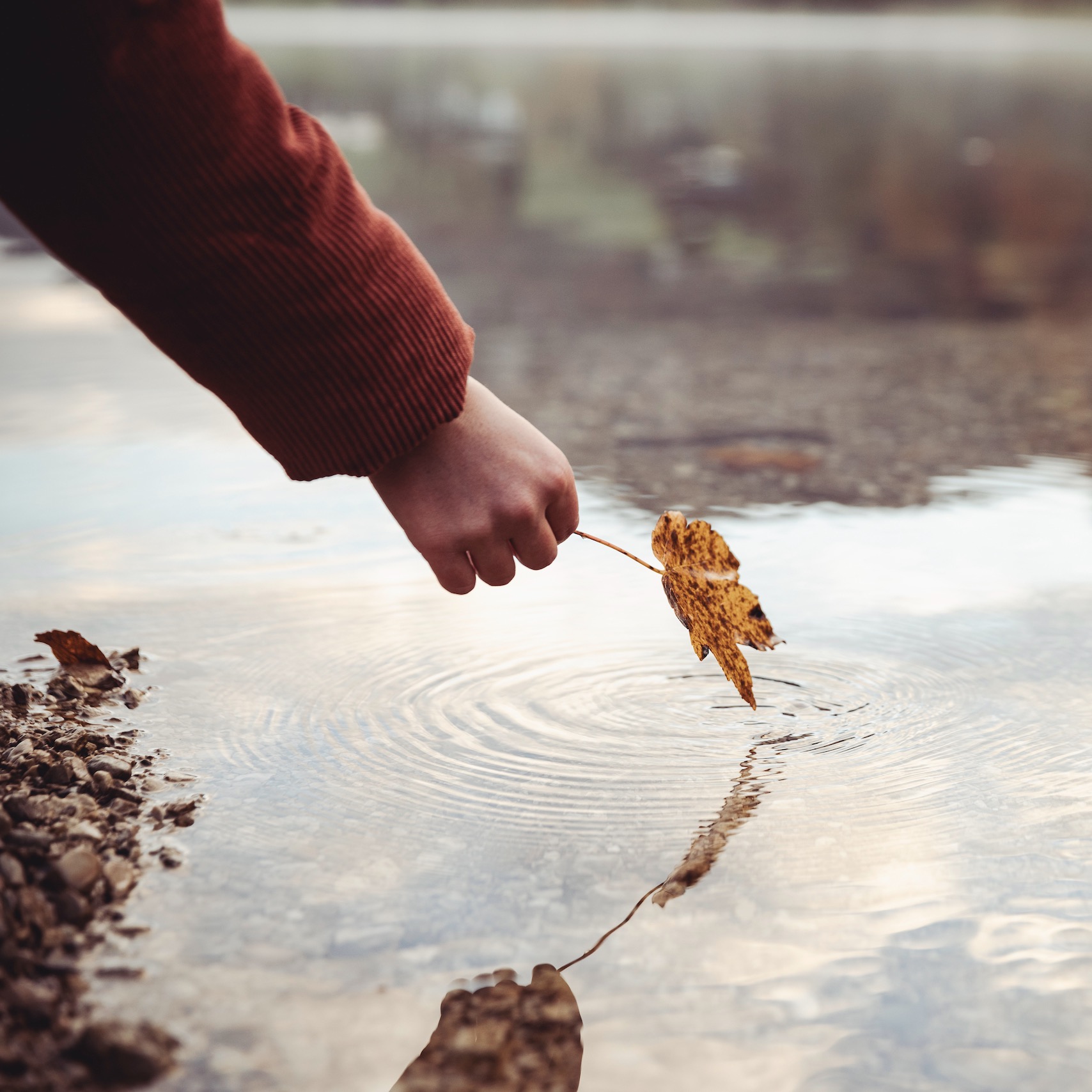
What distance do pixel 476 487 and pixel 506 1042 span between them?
553 millimetres

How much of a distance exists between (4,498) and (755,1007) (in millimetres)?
2122

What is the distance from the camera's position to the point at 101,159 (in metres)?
1.34

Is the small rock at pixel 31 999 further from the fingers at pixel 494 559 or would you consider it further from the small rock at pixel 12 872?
the fingers at pixel 494 559

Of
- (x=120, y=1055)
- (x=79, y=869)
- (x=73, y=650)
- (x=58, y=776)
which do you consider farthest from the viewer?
(x=73, y=650)

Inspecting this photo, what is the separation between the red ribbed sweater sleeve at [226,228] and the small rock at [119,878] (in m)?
0.46

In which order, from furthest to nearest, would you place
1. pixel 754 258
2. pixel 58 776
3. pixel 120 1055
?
pixel 754 258 → pixel 58 776 → pixel 120 1055

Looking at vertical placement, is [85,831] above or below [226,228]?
below

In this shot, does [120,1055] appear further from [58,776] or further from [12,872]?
[58,776]

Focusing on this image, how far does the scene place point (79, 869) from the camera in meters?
1.49

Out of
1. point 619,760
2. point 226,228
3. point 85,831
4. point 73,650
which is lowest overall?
point 73,650

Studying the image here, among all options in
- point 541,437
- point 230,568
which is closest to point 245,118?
point 541,437

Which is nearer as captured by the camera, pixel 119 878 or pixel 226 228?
pixel 226 228

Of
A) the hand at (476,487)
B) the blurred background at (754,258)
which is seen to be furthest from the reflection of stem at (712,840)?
the blurred background at (754,258)

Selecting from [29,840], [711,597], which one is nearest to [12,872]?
[29,840]
